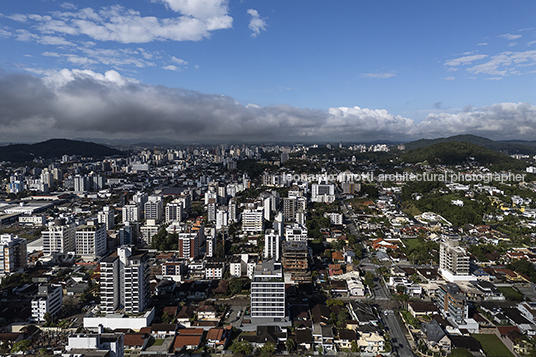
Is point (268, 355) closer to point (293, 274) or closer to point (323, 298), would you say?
point (323, 298)

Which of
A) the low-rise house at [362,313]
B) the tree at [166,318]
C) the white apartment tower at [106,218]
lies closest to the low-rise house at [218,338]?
the tree at [166,318]

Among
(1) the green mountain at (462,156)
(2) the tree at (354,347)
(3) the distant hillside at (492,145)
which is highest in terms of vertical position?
(3) the distant hillside at (492,145)

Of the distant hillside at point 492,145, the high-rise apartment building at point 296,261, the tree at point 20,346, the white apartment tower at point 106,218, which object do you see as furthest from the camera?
the distant hillside at point 492,145

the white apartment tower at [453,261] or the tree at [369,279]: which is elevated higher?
the white apartment tower at [453,261]

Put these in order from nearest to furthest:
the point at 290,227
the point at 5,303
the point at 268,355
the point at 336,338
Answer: the point at 268,355 < the point at 336,338 < the point at 5,303 < the point at 290,227

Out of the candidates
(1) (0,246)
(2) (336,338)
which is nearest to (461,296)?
(2) (336,338)

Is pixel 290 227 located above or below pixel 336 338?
above

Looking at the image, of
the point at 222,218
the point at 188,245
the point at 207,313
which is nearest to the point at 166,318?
the point at 207,313

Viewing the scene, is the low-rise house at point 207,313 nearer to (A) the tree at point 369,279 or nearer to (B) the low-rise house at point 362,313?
(B) the low-rise house at point 362,313
